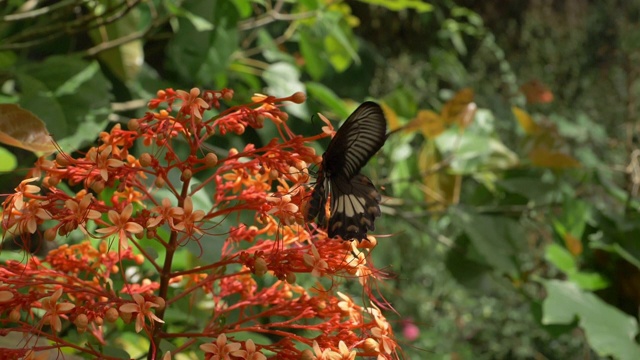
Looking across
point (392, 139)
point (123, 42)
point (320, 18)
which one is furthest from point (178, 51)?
point (392, 139)

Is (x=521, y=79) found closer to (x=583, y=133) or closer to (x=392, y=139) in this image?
(x=583, y=133)

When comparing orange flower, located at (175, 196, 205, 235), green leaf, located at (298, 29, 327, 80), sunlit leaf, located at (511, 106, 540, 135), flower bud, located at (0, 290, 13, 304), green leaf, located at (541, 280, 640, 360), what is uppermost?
orange flower, located at (175, 196, 205, 235)

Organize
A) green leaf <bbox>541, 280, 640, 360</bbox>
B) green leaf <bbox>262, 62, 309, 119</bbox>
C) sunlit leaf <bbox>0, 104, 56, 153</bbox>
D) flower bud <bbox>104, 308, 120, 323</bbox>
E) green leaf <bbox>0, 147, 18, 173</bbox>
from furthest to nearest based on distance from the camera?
green leaf <bbox>262, 62, 309, 119</bbox>, green leaf <bbox>541, 280, 640, 360</bbox>, green leaf <bbox>0, 147, 18, 173</bbox>, sunlit leaf <bbox>0, 104, 56, 153</bbox>, flower bud <bbox>104, 308, 120, 323</bbox>

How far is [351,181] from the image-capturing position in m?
0.64

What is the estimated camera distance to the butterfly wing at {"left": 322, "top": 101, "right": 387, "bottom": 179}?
602 mm

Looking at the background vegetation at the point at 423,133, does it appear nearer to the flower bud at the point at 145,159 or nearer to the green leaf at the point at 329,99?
the green leaf at the point at 329,99

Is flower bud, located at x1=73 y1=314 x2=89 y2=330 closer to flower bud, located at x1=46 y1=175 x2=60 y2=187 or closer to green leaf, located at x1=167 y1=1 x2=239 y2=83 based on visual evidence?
flower bud, located at x1=46 y1=175 x2=60 y2=187

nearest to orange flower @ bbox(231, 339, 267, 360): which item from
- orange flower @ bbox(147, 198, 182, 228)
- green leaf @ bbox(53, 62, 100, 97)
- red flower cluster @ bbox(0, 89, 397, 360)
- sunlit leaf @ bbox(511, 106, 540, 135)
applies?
red flower cluster @ bbox(0, 89, 397, 360)

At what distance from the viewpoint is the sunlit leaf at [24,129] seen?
70cm

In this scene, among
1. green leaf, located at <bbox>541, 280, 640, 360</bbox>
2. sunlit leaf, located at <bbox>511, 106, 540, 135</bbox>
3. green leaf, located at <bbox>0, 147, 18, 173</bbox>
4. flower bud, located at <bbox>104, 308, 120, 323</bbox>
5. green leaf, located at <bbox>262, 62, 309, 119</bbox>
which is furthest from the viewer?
sunlit leaf, located at <bbox>511, 106, 540, 135</bbox>

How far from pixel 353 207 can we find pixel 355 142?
0.06 meters

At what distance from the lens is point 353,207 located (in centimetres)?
62

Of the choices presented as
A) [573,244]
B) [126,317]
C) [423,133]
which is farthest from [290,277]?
[573,244]

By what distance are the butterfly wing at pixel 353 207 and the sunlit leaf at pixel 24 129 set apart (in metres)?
0.28
